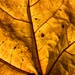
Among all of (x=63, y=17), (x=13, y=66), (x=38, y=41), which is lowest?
(x=13, y=66)

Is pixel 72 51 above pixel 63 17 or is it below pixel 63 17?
below

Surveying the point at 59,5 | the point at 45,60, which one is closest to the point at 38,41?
the point at 45,60

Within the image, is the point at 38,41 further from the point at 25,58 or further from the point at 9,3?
A: the point at 9,3

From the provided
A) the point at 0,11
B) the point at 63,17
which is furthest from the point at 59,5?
the point at 0,11

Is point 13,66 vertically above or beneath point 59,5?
beneath

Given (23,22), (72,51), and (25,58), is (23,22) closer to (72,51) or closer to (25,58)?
(25,58)
